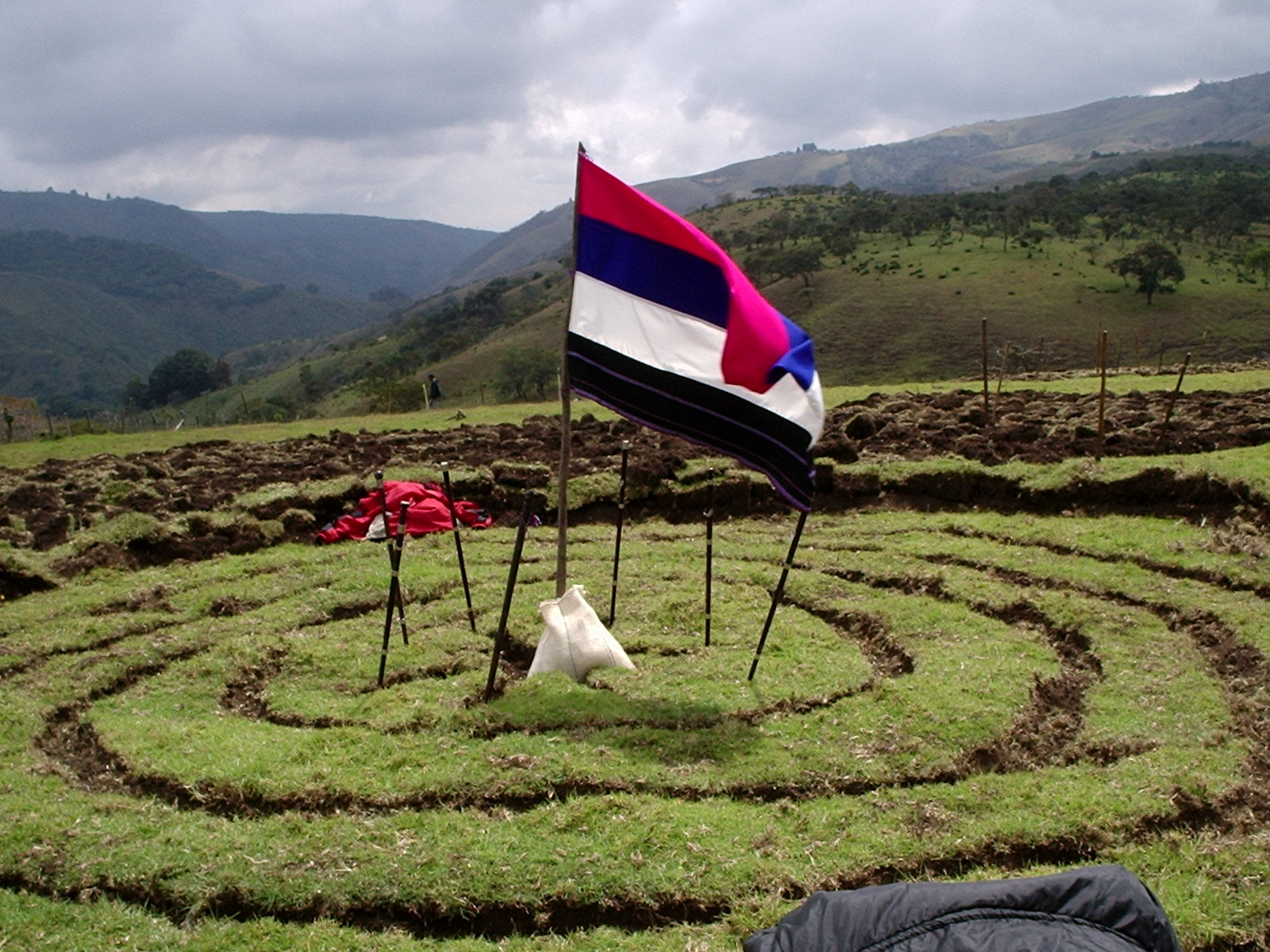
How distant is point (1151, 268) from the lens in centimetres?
7112

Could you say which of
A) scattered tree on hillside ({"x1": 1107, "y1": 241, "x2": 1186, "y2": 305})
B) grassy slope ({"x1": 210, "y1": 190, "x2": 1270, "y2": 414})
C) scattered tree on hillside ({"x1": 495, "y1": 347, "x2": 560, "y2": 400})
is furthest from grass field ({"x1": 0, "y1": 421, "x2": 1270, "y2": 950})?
scattered tree on hillside ({"x1": 1107, "y1": 241, "x2": 1186, "y2": 305})

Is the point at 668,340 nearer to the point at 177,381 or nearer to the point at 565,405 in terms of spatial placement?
the point at 565,405

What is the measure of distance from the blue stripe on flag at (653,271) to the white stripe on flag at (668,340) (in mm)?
72

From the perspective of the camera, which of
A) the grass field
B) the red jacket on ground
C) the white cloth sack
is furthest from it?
the red jacket on ground

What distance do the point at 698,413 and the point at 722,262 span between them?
130cm

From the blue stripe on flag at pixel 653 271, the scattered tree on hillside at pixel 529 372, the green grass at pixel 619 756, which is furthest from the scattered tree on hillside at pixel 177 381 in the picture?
the blue stripe on flag at pixel 653 271

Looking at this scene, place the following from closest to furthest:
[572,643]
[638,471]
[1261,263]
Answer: [572,643] → [638,471] → [1261,263]

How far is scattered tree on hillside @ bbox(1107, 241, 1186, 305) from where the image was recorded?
7100 cm

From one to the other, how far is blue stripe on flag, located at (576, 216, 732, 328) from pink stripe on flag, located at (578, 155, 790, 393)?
0.25 feet

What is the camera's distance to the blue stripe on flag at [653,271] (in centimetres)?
860

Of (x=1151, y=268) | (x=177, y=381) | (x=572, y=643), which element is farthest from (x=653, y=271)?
(x=177, y=381)

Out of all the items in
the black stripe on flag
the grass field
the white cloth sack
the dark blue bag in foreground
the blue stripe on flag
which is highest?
the blue stripe on flag

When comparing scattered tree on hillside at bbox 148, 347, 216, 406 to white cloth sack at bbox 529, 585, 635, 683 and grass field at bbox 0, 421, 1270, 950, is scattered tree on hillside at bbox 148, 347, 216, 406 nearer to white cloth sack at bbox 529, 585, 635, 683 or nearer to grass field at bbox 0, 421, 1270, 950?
grass field at bbox 0, 421, 1270, 950

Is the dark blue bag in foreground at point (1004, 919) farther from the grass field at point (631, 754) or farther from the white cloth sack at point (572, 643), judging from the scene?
the white cloth sack at point (572, 643)
